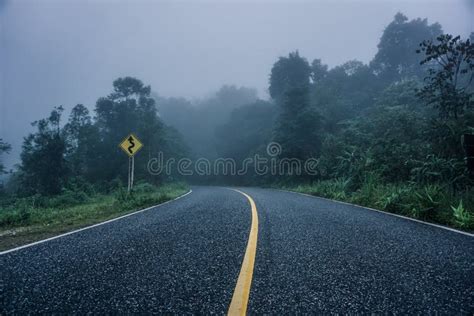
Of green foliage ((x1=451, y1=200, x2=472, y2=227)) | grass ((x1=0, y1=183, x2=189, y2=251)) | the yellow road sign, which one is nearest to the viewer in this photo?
green foliage ((x1=451, y1=200, x2=472, y2=227))

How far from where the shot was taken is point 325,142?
19.8 m

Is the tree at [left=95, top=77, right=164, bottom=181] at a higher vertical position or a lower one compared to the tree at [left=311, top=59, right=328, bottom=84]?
lower

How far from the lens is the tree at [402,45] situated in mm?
42719

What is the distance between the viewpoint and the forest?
8.65 metres

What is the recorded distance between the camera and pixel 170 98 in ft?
339

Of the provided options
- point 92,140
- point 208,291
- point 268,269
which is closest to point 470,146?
point 268,269

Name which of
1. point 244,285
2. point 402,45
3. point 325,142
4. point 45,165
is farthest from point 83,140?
point 402,45

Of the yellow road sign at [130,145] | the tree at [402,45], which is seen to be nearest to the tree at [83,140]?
the yellow road sign at [130,145]

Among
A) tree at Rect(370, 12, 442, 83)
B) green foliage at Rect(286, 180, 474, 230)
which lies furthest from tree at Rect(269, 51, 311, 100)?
green foliage at Rect(286, 180, 474, 230)

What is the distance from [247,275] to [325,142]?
18924 mm

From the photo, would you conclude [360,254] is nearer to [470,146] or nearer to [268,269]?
[268,269]

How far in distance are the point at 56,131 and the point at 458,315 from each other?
35.7 meters

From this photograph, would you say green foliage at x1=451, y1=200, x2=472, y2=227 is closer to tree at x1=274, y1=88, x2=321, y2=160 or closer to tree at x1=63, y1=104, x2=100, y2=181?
tree at x1=274, y1=88, x2=321, y2=160

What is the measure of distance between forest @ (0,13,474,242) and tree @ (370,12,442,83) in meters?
0.19
